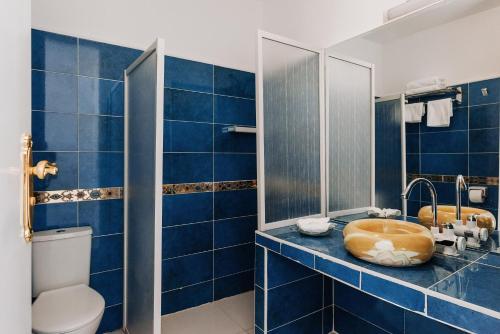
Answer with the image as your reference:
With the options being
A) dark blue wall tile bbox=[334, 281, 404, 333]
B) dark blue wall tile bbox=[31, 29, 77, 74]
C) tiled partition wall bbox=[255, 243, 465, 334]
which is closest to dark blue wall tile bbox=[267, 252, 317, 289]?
tiled partition wall bbox=[255, 243, 465, 334]

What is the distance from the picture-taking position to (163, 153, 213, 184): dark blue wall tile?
234 cm

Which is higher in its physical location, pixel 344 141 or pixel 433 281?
pixel 344 141

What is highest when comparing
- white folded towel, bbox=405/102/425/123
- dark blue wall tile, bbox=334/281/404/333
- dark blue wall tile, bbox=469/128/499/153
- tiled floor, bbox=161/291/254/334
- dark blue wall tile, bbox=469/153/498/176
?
white folded towel, bbox=405/102/425/123

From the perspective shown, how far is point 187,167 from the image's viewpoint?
2426 millimetres

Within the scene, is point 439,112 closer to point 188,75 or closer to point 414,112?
point 414,112

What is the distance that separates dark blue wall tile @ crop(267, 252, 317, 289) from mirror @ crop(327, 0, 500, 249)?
0.67 meters

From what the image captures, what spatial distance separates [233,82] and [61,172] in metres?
1.53

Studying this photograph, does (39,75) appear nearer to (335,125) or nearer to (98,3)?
(98,3)

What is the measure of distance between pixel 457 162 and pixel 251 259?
190 centimetres

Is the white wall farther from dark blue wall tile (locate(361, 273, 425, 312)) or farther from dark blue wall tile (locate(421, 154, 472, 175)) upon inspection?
dark blue wall tile (locate(361, 273, 425, 312))

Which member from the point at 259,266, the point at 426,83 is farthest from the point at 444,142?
the point at 259,266

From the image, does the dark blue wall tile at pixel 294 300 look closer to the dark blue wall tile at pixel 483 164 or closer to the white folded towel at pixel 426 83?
the dark blue wall tile at pixel 483 164

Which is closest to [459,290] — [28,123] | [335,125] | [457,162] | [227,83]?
[457,162]

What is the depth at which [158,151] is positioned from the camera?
147 centimetres
